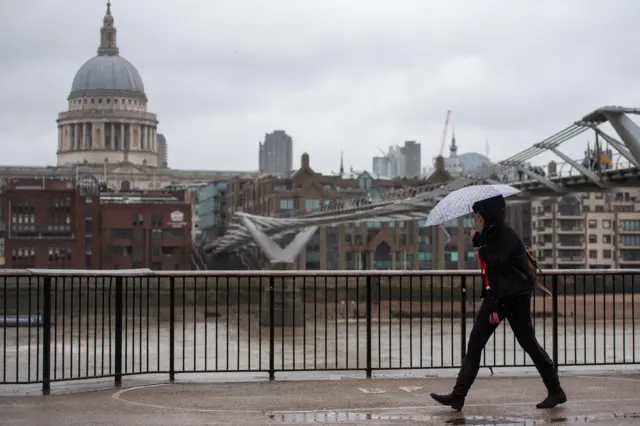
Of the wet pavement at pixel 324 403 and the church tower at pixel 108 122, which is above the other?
the church tower at pixel 108 122

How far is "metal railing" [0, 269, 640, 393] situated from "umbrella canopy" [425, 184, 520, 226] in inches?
63.9

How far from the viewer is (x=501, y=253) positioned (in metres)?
9.59

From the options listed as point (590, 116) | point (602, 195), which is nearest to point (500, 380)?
point (590, 116)

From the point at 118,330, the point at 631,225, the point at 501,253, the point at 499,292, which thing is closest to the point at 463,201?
the point at 501,253

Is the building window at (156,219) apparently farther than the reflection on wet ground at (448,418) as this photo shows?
Yes

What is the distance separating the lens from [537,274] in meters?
9.96

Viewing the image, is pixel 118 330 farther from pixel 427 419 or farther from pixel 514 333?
pixel 514 333

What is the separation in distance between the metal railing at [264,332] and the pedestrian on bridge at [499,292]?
1.22m

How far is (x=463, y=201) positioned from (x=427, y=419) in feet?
5.60

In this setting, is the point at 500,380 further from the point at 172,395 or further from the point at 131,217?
the point at 131,217

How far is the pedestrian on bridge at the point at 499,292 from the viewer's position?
31.5ft

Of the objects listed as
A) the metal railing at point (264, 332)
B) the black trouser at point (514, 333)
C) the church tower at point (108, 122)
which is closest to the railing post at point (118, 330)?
the metal railing at point (264, 332)

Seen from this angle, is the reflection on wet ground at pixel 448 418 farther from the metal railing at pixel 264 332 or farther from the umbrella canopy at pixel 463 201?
the metal railing at pixel 264 332

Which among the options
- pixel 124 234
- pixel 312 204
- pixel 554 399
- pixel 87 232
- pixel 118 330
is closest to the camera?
pixel 554 399
